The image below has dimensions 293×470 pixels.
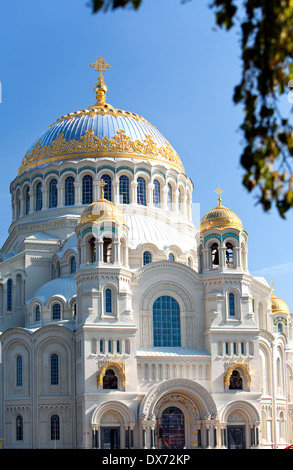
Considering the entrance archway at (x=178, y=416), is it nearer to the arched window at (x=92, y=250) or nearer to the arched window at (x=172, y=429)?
the arched window at (x=172, y=429)

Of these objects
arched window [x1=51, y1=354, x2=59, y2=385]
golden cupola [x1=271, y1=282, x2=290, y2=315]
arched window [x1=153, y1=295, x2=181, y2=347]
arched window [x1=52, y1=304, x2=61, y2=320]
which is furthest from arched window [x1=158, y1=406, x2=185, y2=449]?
golden cupola [x1=271, y1=282, x2=290, y2=315]

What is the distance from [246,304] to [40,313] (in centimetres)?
1024

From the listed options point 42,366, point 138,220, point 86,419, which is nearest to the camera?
point 86,419

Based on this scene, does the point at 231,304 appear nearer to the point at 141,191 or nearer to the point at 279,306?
the point at 279,306

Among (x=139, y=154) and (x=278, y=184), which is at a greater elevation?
(x=139, y=154)

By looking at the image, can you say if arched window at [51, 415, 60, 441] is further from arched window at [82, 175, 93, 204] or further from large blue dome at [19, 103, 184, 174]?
large blue dome at [19, 103, 184, 174]

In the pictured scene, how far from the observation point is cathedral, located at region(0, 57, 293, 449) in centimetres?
3656

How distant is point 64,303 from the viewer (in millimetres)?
39906

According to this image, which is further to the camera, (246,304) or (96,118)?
(96,118)

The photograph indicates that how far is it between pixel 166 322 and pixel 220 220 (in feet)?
18.6

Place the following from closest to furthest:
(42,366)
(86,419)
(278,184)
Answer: (278,184), (86,419), (42,366)

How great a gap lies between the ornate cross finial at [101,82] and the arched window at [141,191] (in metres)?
7.13

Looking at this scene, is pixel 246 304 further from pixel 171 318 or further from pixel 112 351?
pixel 112 351
